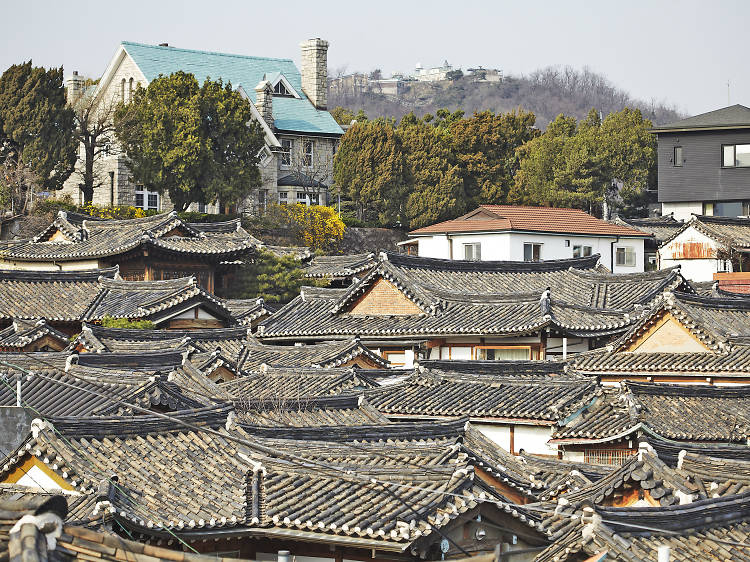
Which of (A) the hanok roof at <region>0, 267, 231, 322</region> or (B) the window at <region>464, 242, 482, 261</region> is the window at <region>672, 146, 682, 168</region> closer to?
(B) the window at <region>464, 242, 482, 261</region>

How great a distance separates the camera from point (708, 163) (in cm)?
6512

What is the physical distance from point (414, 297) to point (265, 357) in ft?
18.6

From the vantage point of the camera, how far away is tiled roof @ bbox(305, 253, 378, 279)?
49.4 m

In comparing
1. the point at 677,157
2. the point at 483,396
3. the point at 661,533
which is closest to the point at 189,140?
the point at 677,157

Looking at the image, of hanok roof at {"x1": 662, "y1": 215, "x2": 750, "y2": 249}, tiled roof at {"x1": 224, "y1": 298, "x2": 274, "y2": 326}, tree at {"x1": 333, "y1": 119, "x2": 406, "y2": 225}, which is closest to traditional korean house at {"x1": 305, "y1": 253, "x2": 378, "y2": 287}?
tiled roof at {"x1": 224, "y1": 298, "x2": 274, "y2": 326}

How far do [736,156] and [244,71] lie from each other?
30601 millimetres

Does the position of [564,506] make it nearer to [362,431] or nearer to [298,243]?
[362,431]

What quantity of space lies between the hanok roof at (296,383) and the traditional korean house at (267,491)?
405 inches

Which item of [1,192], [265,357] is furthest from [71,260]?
[265,357]

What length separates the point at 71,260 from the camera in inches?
1818

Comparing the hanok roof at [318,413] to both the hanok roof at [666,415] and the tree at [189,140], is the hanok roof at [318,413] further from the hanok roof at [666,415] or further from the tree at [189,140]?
the tree at [189,140]

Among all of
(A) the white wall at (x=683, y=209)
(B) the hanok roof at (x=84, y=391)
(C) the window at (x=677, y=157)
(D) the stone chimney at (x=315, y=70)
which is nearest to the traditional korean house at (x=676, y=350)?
(B) the hanok roof at (x=84, y=391)

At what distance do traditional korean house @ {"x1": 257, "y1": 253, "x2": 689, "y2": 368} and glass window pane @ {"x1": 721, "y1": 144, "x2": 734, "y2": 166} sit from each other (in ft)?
78.0

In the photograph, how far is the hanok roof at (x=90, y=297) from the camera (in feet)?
128
